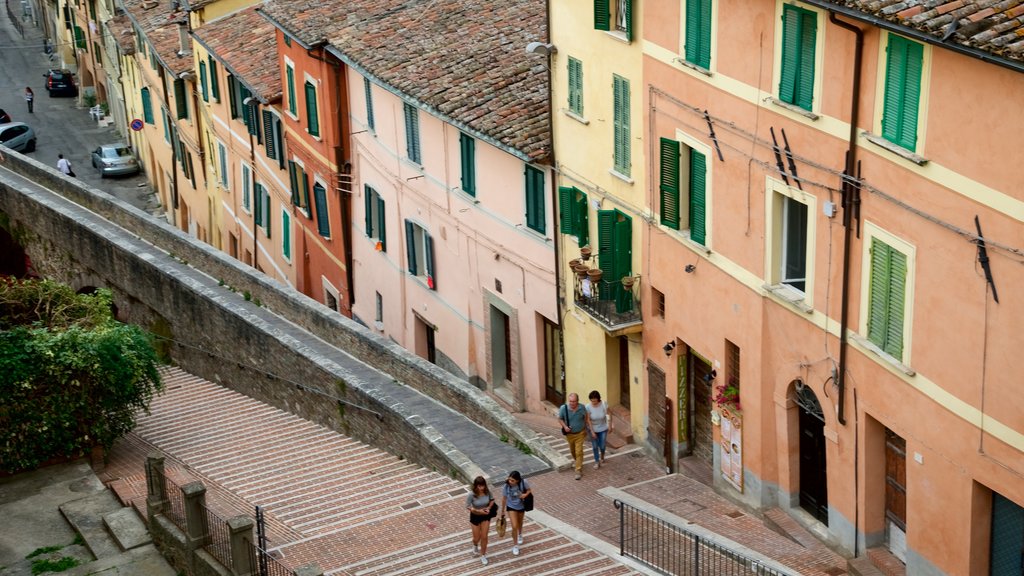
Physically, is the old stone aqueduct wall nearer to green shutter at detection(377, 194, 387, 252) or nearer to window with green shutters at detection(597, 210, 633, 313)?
green shutter at detection(377, 194, 387, 252)

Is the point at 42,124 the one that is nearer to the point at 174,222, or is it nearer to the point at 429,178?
the point at 174,222

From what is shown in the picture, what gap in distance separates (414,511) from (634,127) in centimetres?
633

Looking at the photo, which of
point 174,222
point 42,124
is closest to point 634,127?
point 174,222

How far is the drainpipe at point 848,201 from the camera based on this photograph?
16.7 m

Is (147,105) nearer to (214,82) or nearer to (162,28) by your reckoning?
(162,28)

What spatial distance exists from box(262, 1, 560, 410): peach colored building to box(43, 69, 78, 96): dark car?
125ft

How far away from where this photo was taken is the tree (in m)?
22.7

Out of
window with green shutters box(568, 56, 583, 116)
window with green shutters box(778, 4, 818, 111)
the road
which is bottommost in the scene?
the road

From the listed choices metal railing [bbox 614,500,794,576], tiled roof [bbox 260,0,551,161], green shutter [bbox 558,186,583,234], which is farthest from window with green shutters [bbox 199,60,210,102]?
metal railing [bbox 614,500,794,576]

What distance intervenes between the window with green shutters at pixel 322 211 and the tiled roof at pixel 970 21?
20.9 m

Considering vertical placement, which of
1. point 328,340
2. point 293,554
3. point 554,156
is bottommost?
point 328,340

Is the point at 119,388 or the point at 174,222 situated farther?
the point at 174,222

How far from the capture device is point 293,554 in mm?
19594

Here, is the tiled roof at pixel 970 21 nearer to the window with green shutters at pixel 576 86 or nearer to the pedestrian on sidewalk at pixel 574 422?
the pedestrian on sidewalk at pixel 574 422
